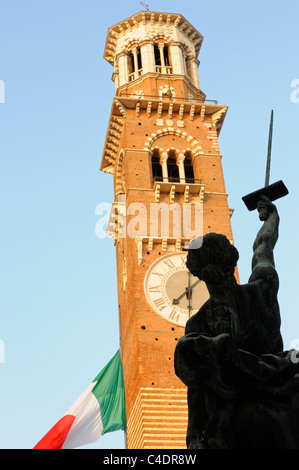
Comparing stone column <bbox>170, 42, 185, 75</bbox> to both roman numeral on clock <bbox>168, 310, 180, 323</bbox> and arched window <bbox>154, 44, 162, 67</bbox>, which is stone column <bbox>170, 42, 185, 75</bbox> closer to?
arched window <bbox>154, 44, 162, 67</bbox>

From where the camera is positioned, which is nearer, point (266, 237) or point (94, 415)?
point (266, 237)

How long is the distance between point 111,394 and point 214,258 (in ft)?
57.3

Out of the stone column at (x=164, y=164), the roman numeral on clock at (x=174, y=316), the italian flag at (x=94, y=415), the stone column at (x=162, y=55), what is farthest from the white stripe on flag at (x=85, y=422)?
the stone column at (x=162, y=55)

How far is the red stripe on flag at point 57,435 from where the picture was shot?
18.9m

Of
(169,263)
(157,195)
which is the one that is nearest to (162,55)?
(157,195)

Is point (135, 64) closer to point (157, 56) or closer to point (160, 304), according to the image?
point (157, 56)

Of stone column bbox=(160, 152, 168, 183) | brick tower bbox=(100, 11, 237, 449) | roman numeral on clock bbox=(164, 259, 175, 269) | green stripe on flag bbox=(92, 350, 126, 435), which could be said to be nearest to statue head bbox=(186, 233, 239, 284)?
green stripe on flag bbox=(92, 350, 126, 435)

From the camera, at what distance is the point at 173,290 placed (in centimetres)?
2533

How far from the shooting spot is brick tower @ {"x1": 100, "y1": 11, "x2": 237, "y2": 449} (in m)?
23.3

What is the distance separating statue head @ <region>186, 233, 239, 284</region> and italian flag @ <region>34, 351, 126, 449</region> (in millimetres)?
15533

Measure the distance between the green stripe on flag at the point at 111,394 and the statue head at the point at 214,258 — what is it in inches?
635

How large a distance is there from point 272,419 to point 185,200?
2350cm

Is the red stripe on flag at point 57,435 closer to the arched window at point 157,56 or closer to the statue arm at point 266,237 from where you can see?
the statue arm at point 266,237
